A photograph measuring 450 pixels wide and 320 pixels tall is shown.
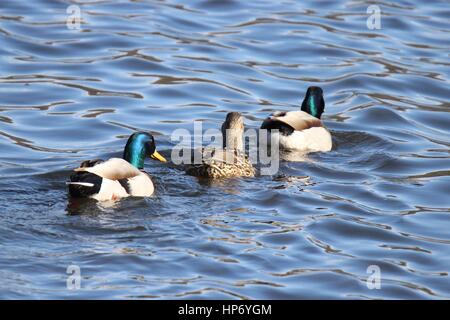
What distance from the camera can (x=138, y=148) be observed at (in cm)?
1335

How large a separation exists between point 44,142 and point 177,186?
251 cm

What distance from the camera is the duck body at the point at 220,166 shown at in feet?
45.0

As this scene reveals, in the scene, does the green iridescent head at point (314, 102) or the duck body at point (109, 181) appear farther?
the green iridescent head at point (314, 102)

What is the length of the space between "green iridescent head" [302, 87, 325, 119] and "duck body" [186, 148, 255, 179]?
254 centimetres

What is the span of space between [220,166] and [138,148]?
3.51ft

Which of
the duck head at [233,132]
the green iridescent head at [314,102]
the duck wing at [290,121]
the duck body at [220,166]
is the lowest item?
the duck body at [220,166]

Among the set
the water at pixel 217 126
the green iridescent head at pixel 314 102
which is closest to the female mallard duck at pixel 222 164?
the water at pixel 217 126

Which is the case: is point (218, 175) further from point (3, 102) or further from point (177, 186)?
point (3, 102)

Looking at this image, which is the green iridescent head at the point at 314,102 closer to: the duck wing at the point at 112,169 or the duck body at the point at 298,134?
the duck body at the point at 298,134

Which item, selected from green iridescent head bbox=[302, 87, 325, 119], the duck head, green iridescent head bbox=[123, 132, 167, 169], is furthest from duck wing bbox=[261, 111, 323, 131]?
green iridescent head bbox=[123, 132, 167, 169]

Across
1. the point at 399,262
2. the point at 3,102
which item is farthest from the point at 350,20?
the point at 399,262

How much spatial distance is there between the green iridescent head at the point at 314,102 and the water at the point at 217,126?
47 centimetres

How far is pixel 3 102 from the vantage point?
1645cm

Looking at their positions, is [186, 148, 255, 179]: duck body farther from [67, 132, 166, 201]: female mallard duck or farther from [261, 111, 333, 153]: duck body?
[261, 111, 333, 153]: duck body
